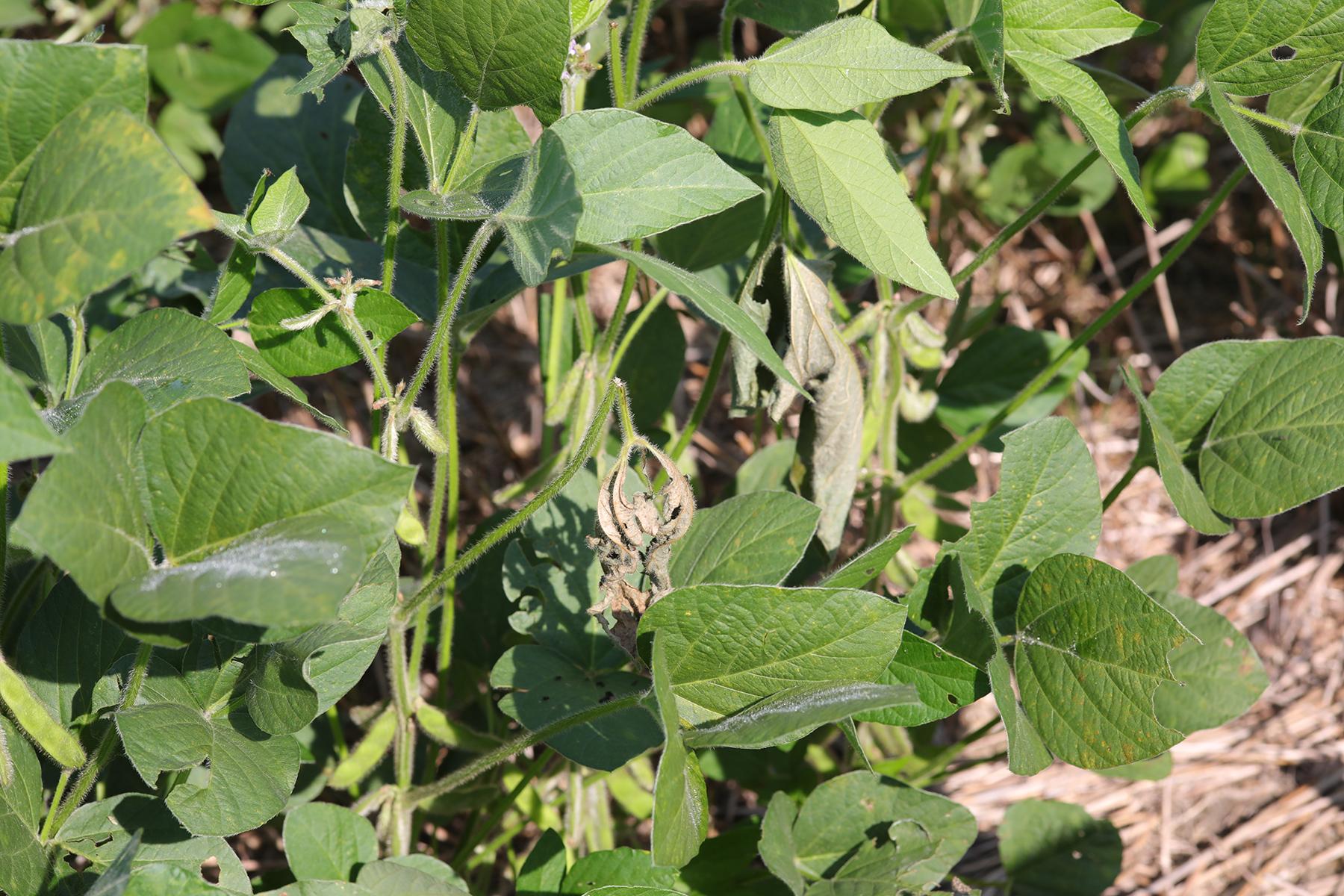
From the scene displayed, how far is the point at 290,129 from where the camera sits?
139 centimetres

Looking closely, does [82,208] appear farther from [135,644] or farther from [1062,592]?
[1062,592]

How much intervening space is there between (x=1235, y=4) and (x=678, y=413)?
46.3 inches

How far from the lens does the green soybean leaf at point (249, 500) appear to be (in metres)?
0.60

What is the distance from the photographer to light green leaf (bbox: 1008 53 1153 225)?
0.86 meters

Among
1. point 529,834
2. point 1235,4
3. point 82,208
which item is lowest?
point 529,834

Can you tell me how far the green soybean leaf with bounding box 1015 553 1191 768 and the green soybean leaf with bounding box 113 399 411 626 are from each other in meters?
0.59

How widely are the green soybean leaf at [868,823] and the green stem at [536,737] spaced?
0.28 metres

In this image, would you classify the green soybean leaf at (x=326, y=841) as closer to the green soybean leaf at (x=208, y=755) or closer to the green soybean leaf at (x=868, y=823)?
the green soybean leaf at (x=208, y=755)

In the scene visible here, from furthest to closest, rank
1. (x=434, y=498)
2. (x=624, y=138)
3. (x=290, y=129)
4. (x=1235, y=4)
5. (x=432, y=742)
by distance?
(x=290, y=129), (x=432, y=742), (x=434, y=498), (x=1235, y=4), (x=624, y=138)

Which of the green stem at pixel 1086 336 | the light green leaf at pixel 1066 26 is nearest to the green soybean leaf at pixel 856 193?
the light green leaf at pixel 1066 26

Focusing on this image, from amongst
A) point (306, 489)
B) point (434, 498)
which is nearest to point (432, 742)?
point (434, 498)

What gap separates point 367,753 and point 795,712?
1.84 feet

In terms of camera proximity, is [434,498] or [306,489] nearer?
[306,489]

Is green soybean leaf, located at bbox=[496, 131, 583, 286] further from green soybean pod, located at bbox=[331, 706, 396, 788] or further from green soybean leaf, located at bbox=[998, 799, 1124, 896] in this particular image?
green soybean leaf, located at bbox=[998, 799, 1124, 896]
